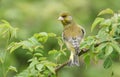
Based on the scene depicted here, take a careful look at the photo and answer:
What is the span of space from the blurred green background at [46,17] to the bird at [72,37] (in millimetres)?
2198

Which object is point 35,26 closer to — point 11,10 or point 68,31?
point 11,10

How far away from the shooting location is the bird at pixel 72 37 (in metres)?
4.79

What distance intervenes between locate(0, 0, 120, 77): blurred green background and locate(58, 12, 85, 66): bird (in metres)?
2.20

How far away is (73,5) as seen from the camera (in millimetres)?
9055

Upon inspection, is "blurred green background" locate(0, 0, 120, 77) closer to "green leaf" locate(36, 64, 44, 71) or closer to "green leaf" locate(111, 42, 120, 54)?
"green leaf" locate(36, 64, 44, 71)

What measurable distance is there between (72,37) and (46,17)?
3.25m

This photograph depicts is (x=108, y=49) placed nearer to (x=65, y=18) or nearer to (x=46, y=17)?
(x=65, y=18)

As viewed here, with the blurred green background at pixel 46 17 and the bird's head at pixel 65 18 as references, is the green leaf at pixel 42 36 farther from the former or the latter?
the blurred green background at pixel 46 17

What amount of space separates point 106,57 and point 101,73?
13.0 feet

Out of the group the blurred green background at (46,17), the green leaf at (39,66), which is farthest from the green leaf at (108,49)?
the blurred green background at (46,17)

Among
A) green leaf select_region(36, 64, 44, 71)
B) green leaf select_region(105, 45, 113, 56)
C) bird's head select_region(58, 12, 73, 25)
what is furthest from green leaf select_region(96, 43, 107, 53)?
bird's head select_region(58, 12, 73, 25)

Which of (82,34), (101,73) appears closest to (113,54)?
(82,34)

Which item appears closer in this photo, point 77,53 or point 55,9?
point 77,53

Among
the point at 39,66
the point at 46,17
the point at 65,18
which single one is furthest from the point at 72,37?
the point at 46,17
